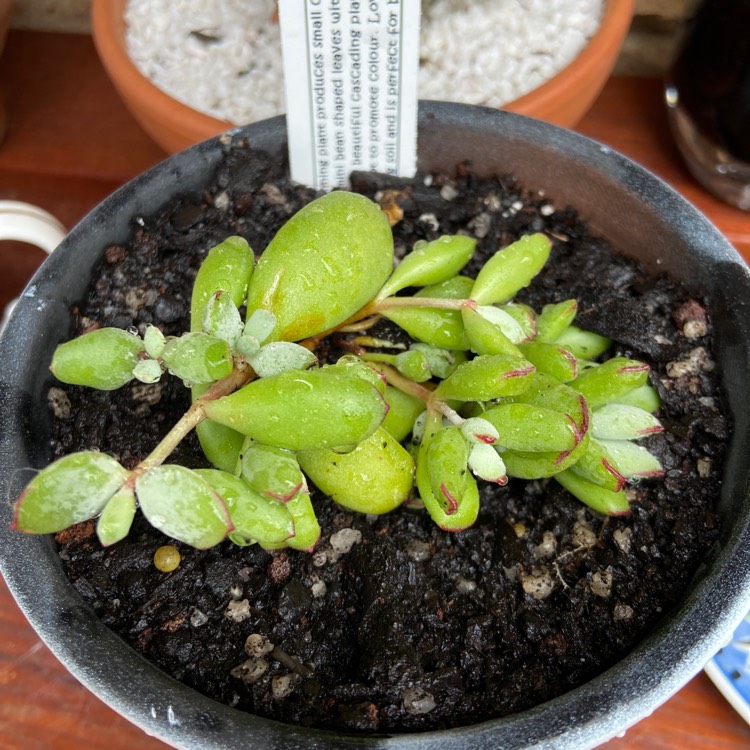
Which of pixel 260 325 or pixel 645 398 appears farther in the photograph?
pixel 645 398

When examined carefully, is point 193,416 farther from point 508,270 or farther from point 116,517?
point 508,270

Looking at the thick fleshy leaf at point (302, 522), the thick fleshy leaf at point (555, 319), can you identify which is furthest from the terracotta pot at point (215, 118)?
the thick fleshy leaf at point (302, 522)

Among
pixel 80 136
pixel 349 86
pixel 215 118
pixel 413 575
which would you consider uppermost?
pixel 349 86

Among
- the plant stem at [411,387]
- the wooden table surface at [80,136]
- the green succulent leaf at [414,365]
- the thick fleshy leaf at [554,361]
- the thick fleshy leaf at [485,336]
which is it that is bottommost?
the wooden table surface at [80,136]

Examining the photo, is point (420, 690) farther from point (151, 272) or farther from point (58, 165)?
point (58, 165)

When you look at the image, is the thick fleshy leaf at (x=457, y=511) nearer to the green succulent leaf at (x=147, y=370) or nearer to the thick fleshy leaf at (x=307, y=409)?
the thick fleshy leaf at (x=307, y=409)

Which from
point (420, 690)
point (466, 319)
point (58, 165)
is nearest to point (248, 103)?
point (58, 165)

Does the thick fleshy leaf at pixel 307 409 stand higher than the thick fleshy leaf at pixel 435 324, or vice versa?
the thick fleshy leaf at pixel 307 409

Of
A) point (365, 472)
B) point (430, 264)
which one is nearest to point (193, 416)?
point (365, 472)
